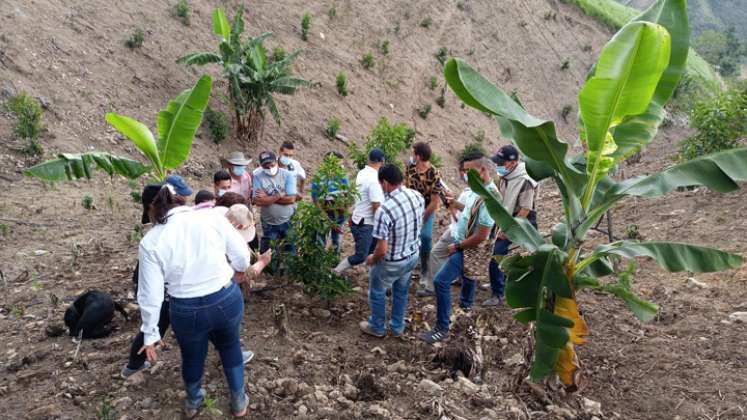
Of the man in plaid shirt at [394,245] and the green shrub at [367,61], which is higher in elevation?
the green shrub at [367,61]

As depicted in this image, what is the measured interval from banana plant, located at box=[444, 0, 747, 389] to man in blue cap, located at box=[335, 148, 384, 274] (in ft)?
6.58

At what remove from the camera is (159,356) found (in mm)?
3881

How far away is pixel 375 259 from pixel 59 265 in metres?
3.80

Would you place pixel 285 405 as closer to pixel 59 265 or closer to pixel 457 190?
pixel 59 265

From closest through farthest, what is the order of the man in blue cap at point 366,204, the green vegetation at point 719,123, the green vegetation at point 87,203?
the man in blue cap at point 366,204 < the green vegetation at point 87,203 < the green vegetation at point 719,123

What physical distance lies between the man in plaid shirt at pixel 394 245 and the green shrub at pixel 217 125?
692cm

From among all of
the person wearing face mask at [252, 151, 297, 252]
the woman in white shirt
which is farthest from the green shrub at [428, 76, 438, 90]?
the woman in white shirt

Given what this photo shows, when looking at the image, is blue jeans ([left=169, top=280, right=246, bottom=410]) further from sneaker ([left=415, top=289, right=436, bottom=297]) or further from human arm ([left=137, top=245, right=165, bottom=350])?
sneaker ([left=415, top=289, right=436, bottom=297])

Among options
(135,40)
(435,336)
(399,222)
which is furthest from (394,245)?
(135,40)

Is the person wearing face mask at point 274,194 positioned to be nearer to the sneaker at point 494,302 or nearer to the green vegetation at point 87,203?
the sneaker at point 494,302

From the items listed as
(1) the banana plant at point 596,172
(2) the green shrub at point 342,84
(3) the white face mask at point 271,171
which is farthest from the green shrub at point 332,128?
(1) the banana plant at point 596,172

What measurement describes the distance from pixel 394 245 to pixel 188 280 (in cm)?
183

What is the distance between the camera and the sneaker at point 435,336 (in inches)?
177

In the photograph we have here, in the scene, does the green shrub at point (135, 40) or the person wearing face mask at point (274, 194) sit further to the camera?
the green shrub at point (135, 40)
